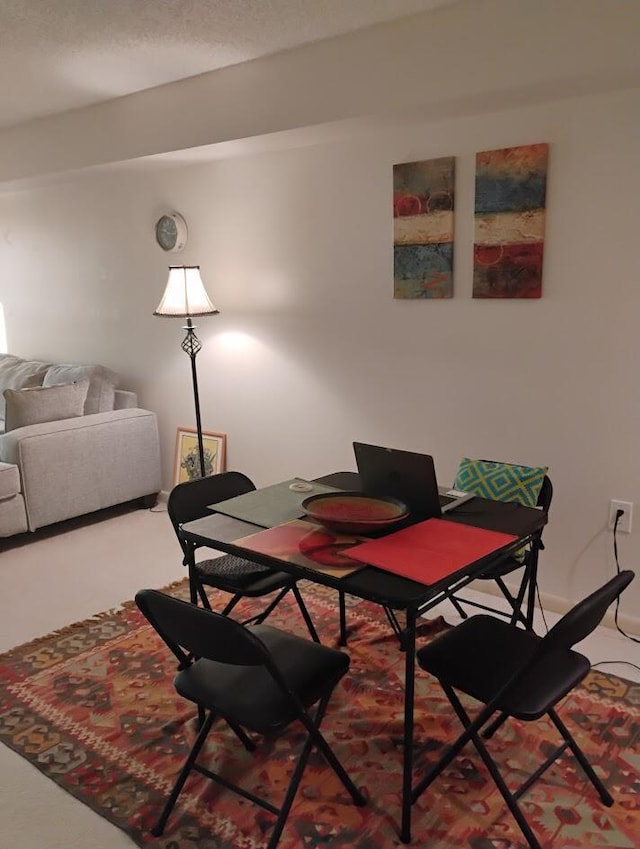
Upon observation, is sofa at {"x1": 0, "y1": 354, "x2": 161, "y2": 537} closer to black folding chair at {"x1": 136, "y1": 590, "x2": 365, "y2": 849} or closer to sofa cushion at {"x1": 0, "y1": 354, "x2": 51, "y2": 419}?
sofa cushion at {"x1": 0, "y1": 354, "x2": 51, "y2": 419}

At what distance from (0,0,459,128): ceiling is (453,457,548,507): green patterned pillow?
1.87m

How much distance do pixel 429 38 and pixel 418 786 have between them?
277 centimetres

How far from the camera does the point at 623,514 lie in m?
2.97

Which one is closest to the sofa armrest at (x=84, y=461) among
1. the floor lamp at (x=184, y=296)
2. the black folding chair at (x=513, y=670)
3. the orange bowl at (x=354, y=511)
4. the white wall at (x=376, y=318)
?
the white wall at (x=376, y=318)

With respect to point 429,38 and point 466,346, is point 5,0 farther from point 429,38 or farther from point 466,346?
point 466,346

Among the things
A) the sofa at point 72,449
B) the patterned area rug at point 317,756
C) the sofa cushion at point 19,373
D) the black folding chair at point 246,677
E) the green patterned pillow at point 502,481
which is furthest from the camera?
the sofa cushion at point 19,373

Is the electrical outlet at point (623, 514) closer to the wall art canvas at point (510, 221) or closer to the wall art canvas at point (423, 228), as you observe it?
the wall art canvas at point (510, 221)

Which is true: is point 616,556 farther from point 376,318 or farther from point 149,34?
point 149,34

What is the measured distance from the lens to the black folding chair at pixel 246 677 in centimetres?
170

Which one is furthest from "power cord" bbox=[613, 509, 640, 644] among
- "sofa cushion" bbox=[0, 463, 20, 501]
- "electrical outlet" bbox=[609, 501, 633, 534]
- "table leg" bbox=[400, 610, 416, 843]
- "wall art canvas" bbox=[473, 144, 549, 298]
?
"sofa cushion" bbox=[0, 463, 20, 501]

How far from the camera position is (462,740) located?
6.31 ft

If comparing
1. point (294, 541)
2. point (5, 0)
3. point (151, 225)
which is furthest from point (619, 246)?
point (151, 225)

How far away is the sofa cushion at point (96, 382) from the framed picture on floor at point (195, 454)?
0.56 m

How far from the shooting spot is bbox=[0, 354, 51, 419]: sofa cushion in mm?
5148
